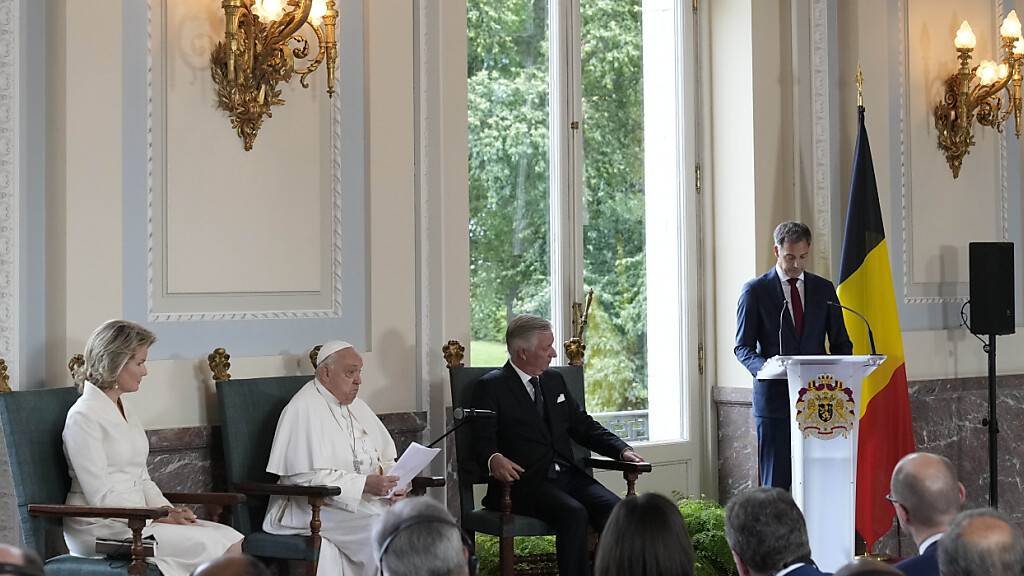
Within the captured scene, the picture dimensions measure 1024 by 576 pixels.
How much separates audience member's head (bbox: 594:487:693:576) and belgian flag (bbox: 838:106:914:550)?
4.32m

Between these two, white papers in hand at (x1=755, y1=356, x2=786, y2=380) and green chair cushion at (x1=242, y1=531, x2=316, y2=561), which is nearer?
green chair cushion at (x1=242, y1=531, x2=316, y2=561)

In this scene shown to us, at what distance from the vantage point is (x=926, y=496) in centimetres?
342

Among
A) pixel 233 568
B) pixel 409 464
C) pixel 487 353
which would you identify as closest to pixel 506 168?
pixel 487 353

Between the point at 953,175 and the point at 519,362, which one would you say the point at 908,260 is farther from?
the point at 519,362

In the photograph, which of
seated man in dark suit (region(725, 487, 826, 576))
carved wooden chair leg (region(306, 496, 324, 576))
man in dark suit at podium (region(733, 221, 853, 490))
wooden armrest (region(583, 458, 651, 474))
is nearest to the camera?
seated man in dark suit (region(725, 487, 826, 576))

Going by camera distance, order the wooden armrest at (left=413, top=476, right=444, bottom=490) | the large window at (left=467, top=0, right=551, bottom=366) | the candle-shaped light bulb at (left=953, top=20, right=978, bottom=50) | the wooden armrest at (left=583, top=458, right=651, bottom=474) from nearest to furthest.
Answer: the wooden armrest at (left=413, top=476, right=444, bottom=490), the wooden armrest at (left=583, top=458, right=651, bottom=474), the large window at (left=467, top=0, right=551, bottom=366), the candle-shaped light bulb at (left=953, top=20, right=978, bottom=50)

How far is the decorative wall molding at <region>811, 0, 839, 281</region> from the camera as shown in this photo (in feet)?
23.4

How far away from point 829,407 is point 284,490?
2364mm

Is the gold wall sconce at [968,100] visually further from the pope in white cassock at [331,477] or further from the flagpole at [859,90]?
the pope in white cassock at [331,477]

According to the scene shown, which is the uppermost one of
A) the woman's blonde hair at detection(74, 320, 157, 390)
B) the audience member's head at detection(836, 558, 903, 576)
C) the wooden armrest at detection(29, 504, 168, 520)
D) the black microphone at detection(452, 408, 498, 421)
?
the woman's blonde hair at detection(74, 320, 157, 390)

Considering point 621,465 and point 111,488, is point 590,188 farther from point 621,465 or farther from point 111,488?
point 111,488

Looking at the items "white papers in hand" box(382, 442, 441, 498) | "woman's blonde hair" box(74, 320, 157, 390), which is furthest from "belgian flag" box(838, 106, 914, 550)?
"woman's blonde hair" box(74, 320, 157, 390)

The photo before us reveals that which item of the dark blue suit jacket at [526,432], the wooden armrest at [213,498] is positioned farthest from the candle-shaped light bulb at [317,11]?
the wooden armrest at [213,498]

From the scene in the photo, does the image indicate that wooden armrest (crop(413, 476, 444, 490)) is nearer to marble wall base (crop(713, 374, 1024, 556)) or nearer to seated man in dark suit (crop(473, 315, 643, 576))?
seated man in dark suit (crop(473, 315, 643, 576))
